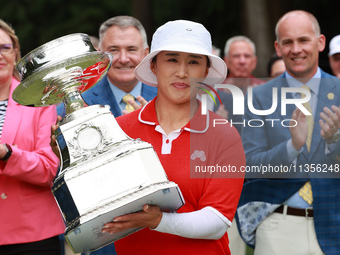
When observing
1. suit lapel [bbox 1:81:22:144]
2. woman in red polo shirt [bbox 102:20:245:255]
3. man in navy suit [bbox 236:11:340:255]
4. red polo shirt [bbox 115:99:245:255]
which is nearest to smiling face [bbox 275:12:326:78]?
man in navy suit [bbox 236:11:340:255]

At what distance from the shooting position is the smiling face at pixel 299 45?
159 inches

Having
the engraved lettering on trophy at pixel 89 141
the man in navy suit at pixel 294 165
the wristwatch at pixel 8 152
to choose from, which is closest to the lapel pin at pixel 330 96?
the man in navy suit at pixel 294 165

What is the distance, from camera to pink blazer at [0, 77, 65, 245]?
137 inches

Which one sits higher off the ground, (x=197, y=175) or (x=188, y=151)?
(x=188, y=151)

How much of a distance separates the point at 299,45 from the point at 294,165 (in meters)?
0.83

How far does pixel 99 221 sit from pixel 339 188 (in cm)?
192

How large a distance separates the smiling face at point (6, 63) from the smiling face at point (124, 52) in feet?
2.45

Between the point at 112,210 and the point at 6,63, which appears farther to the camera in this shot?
the point at 6,63

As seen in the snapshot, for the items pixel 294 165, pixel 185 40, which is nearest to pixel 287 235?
pixel 294 165

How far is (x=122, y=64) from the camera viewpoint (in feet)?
14.1

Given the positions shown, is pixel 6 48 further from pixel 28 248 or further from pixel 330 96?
pixel 330 96

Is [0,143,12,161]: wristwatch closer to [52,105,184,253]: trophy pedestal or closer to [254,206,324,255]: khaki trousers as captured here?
[52,105,184,253]: trophy pedestal

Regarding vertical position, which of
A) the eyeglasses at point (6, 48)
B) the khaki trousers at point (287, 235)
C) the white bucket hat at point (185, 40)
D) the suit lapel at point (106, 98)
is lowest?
the khaki trousers at point (287, 235)

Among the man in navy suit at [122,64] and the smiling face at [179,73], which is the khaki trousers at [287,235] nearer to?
the man in navy suit at [122,64]
